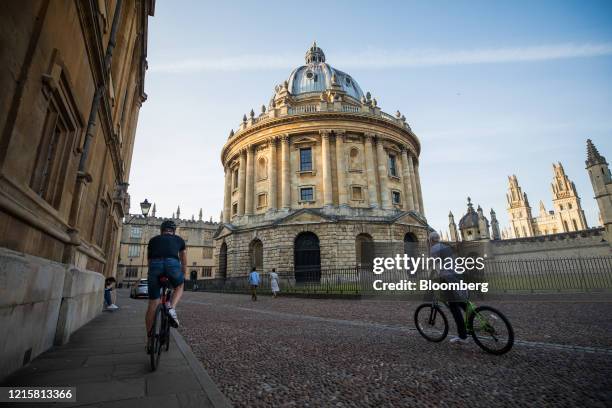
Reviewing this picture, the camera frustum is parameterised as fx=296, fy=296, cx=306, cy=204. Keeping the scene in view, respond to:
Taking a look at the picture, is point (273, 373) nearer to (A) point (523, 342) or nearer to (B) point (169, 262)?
(B) point (169, 262)

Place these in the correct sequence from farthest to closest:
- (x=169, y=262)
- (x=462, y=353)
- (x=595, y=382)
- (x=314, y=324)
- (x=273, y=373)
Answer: (x=314, y=324) → (x=462, y=353) → (x=169, y=262) → (x=273, y=373) → (x=595, y=382)

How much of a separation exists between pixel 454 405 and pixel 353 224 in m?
23.5

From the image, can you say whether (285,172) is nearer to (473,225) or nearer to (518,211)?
(473,225)

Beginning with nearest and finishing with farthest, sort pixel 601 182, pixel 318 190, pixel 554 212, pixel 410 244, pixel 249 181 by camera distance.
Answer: pixel 410 244 < pixel 318 190 < pixel 601 182 < pixel 249 181 < pixel 554 212

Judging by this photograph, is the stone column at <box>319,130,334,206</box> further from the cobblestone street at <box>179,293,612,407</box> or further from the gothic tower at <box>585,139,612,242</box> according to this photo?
the gothic tower at <box>585,139,612,242</box>

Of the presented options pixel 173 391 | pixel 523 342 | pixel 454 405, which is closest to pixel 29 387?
pixel 173 391

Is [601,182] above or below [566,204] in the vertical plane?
below

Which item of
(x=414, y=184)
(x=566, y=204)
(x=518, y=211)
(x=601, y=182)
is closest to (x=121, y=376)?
(x=414, y=184)

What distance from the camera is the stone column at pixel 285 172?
2786 centimetres

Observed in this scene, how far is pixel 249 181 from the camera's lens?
99.8ft

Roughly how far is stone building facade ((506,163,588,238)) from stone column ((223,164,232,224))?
3381 inches

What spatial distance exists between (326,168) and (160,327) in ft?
81.2

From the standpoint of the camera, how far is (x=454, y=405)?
2.49m

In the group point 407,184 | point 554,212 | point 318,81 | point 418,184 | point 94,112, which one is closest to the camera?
point 94,112
